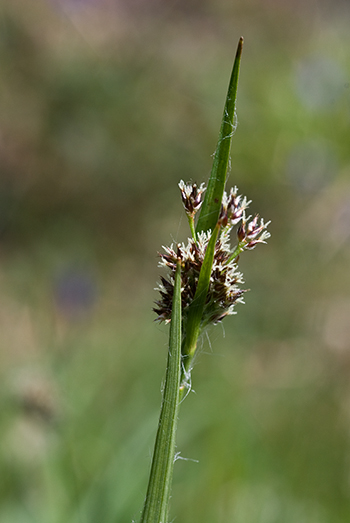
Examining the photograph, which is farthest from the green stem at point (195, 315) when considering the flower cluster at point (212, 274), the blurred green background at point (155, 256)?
the blurred green background at point (155, 256)

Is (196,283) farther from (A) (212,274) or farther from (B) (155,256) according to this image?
(B) (155,256)

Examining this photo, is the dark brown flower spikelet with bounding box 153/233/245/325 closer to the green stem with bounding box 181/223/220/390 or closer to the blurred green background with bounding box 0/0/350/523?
the green stem with bounding box 181/223/220/390

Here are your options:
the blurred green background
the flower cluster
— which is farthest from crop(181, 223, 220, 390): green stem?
the blurred green background

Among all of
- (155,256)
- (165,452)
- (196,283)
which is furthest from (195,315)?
(155,256)

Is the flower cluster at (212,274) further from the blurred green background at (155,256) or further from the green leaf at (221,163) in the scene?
the blurred green background at (155,256)

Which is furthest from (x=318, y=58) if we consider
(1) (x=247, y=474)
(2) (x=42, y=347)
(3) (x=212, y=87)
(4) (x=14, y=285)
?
(1) (x=247, y=474)
